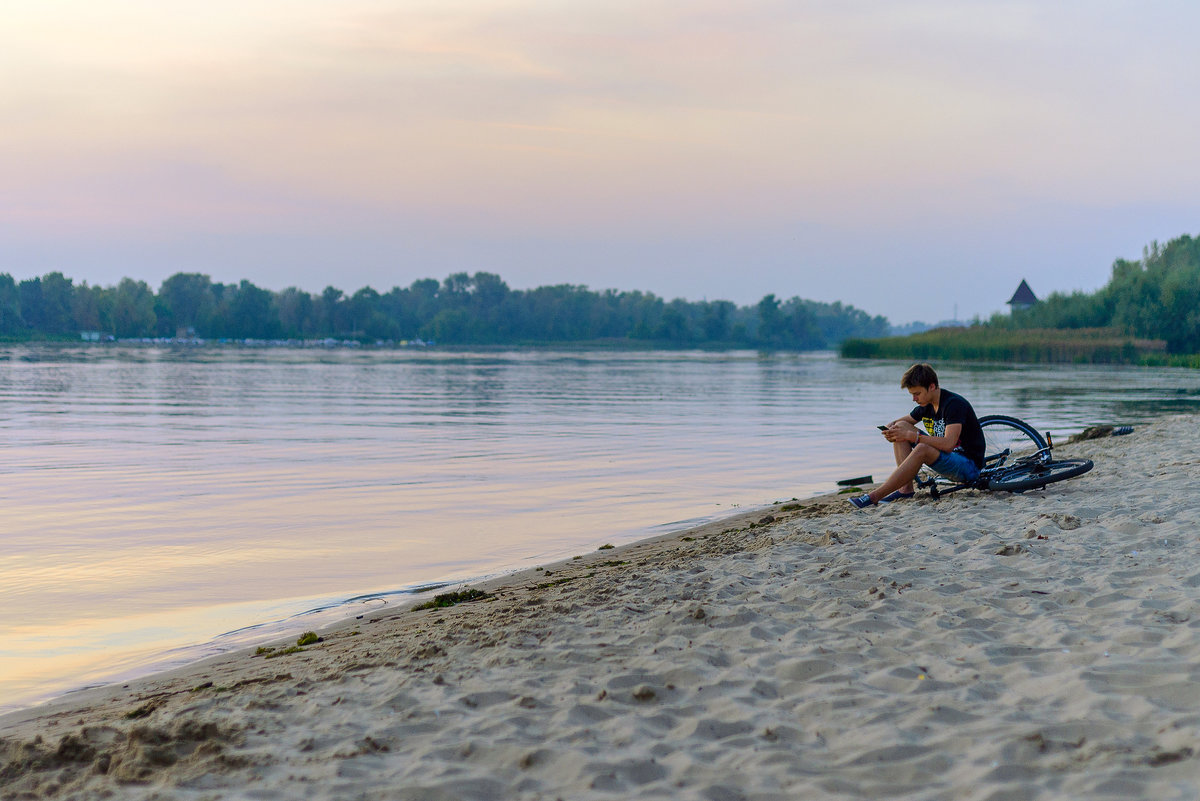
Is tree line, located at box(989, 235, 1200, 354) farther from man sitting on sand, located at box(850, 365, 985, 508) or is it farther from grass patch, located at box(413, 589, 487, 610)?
grass patch, located at box(413, 589, 487, 610)

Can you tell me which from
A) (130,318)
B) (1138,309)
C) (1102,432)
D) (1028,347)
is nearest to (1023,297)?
(1138,309)

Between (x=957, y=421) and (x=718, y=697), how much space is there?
5.98m

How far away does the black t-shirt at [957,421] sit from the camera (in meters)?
9.59

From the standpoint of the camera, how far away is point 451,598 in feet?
24.4

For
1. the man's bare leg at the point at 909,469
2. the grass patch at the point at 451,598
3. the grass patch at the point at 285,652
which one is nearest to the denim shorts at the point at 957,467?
the man's bare leg at the point at 909,469

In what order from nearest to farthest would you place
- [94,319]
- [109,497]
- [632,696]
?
1. [632,696]
2. [109,497]
3. [94,319]

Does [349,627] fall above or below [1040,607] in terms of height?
below

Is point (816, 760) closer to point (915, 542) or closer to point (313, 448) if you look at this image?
point (915, 542)

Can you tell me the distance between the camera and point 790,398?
36.5m

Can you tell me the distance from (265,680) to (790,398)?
32.6 meters

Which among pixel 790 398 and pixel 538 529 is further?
pixel 790 398

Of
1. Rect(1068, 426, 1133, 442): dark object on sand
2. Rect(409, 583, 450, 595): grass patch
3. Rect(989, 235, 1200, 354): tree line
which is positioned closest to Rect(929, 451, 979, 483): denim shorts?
Rect(409, 583, 450, 595): grass patch

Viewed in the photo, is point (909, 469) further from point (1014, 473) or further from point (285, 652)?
point (285, 652)

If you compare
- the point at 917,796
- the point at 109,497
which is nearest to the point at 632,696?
the point at 917,796
